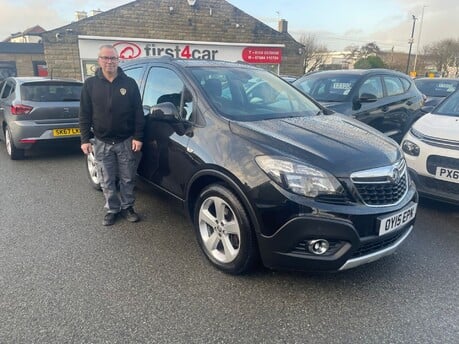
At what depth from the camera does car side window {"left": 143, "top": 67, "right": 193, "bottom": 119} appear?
10.7ft

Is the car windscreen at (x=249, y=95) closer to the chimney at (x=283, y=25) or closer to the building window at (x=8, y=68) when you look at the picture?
the chimney at (x=283, y=25)

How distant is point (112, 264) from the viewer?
3.05 metres

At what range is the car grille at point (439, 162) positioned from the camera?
3.75 meters

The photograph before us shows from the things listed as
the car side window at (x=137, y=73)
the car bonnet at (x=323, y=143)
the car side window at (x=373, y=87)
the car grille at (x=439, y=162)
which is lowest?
the car grille at (x=439, y=162)

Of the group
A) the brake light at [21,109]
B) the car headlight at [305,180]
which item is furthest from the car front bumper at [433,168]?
the brake light at [21,109]

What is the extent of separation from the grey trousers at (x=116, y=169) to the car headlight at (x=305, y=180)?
6.26 ft

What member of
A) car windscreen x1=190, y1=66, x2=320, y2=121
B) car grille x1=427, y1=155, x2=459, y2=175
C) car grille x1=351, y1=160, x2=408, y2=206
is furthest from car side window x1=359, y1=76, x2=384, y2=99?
car grille x1=351, y1=160, x2=408, y2=206

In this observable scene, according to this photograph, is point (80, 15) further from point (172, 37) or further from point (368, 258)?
point (368, 258)

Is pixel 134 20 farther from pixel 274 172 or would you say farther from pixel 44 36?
pixel 274 172

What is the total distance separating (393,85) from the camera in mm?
6805

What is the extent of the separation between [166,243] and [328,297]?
5.23 ft

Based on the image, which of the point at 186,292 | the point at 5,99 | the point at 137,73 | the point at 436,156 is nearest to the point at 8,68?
the point at 5,99

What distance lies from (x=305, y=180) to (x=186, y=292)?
1.23 metres

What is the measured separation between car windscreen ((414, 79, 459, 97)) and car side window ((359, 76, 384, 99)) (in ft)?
19.5
